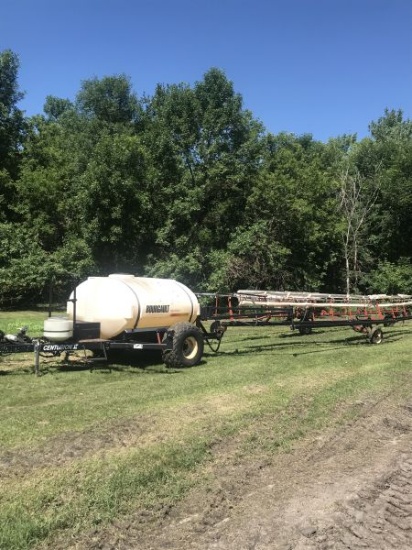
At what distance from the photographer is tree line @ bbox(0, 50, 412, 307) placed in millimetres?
25391

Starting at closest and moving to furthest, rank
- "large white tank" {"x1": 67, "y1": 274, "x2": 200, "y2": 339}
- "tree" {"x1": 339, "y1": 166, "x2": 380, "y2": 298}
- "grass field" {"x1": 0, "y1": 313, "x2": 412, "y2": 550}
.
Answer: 1. "grass field" {"x1": 0, "y1": 313, "x2": 412, "y2": 550}
2. "large white tank" {"x1": 67, "y1": 274, "x2": 200, "y2": 339}
3. "tree" {"x1": 339, "y1": 166, "x2": 380, "y2": 298}

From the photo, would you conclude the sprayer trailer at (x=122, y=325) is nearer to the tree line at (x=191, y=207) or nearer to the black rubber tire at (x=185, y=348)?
the black rubber tire at (x=185, y=348)

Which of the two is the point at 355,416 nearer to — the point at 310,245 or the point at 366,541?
the point at 366,541

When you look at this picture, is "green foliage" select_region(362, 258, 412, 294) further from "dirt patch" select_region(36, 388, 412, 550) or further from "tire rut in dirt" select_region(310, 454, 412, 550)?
"tire rut in dirt" select_region(310, 454, 412, 550)

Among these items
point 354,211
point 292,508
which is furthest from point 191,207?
point 292,508

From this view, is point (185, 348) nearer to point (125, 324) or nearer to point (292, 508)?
point (125, 324)

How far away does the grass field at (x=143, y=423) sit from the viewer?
4.30m

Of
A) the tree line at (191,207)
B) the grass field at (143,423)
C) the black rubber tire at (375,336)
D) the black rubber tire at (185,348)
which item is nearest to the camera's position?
the grass field at (143,423)

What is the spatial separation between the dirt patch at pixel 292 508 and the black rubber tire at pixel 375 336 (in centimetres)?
954

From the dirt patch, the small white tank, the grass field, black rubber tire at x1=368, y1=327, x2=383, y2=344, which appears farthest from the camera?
black rubber tire at x1=368, y1=327, x2=383, y2=344

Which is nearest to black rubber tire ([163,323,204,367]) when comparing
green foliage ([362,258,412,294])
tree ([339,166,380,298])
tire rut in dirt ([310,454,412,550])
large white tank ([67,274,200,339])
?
large white tank ([67,274,200,339])

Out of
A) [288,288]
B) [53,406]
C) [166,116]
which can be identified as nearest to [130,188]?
[166,116]

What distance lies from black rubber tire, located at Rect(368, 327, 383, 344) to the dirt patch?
31.3 feet

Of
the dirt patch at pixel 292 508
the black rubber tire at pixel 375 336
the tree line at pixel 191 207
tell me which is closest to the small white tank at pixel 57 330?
the dirt patch at pixel 292 508
